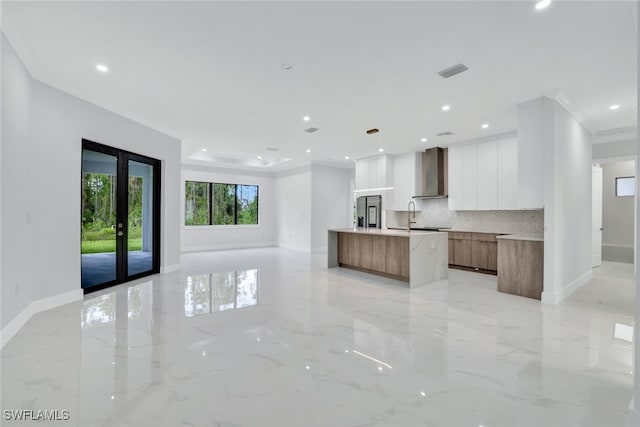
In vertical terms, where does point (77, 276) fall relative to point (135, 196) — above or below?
below

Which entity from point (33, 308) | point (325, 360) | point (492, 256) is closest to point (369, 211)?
point (492, 256)

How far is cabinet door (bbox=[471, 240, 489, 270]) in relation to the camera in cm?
635

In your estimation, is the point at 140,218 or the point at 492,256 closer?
the point at 140,218

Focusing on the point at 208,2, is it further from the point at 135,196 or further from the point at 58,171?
the point at 135,196

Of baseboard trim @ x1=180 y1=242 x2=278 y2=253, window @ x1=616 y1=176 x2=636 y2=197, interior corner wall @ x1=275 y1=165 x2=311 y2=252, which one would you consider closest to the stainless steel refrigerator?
interior corner wall @ x1=275 y1=165 x2=311 y2=252

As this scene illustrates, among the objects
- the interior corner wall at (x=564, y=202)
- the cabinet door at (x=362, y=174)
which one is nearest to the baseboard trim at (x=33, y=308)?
the interior corner wall at (x=564, y=202)

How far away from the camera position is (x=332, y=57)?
3.21m

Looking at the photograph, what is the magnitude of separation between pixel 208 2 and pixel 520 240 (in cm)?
500

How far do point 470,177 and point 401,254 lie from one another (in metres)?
2.86

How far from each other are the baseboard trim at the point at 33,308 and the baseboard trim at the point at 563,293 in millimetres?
6298

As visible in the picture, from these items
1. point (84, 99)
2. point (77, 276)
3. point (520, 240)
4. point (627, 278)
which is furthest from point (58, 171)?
point (627, 278)

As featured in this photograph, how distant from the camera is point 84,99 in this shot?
4.40m

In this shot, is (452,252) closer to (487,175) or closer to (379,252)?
(487,175)

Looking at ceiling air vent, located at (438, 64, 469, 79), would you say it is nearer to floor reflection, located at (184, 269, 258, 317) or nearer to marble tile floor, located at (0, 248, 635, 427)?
marble tile floor, located at (0, 248, 635, 427)
